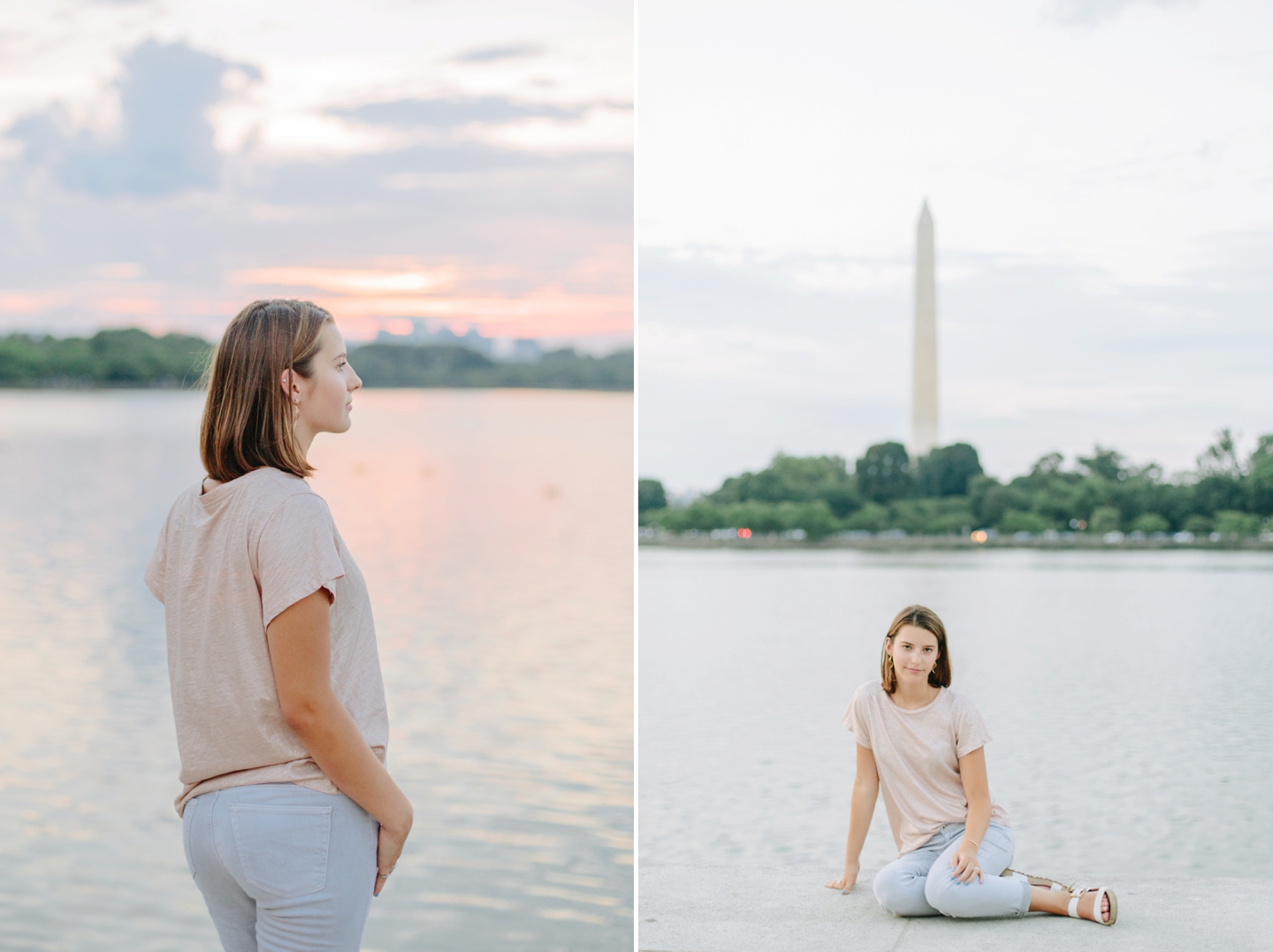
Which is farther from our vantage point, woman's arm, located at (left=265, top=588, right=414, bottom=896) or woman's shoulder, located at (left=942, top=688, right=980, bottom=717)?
woman's shoulder, located at (left=942, top=688, right=980, bottom=717)

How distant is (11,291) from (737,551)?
37.3ft

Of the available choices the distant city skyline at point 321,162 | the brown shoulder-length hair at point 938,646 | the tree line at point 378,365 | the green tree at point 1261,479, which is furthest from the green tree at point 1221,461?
the brown shoulder-length hair at point 938,646

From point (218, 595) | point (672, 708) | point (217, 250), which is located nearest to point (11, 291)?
point (217, 250)

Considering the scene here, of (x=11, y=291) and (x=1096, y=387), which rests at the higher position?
(x=11, y=291)

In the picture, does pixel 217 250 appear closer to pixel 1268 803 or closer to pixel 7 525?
pixel 7 525

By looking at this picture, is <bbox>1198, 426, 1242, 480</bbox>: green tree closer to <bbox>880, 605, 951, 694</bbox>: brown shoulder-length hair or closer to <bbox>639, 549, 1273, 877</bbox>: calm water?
<bbox>639, 549, 1273, 877</bbox>: calm water

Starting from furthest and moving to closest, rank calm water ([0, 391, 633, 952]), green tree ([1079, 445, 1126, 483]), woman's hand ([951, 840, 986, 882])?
1. green tree ([1079, 445, 1126, 483])
2. calm water ([0, 391, 633, 952])
3. woman's hand ([951, 840, 986, 882])

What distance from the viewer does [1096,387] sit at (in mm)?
16547

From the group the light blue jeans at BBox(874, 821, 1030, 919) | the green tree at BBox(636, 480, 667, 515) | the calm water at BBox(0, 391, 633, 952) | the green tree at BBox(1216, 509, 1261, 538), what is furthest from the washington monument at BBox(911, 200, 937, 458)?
the light blue jeans at BBox(874, 821, 1030, 919)

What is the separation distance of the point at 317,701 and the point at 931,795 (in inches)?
51.6

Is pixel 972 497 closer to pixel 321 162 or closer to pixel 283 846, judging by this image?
pixel 283 846

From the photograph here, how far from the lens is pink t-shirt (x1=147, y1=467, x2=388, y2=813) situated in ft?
3.15

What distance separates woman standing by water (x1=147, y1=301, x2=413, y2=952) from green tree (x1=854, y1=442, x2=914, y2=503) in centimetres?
1311

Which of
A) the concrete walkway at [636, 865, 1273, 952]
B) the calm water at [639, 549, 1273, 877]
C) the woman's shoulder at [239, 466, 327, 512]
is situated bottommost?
the calm water at [639, 549, 1273, 877]
